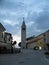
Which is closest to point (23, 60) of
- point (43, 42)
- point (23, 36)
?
point (43, 42)


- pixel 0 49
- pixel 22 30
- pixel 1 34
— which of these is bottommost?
pixel 0 49

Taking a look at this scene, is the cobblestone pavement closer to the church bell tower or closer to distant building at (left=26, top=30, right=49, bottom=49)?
distant building at (left=26, top=30, right=49, bottom=49)

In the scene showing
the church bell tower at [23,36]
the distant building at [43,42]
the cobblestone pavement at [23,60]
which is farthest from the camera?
the church bell tower at [23,36]

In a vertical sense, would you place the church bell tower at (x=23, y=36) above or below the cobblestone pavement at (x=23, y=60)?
above

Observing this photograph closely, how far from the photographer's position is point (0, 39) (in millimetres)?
56812

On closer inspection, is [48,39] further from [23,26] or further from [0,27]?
[0,27]

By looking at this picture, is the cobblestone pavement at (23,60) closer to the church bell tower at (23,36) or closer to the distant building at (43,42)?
the distant building at (43,42)

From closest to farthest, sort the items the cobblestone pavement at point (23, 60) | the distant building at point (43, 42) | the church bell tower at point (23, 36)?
the cobblestone pavement at point (23, 60) < the distant building at point (43, 42) < the church bell tower at point (23, 36)

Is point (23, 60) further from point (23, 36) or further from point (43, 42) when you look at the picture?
point (23, 36)

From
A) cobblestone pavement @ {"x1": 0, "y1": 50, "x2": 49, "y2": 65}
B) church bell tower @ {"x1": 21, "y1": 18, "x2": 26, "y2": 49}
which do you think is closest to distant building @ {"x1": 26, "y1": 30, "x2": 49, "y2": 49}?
church bell tower @ {"x1": 21, "y1": 18, "x2": 26, "y2": 49}

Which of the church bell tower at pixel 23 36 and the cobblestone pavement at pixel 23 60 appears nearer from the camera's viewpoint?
the cobblestone pavement at pixel 23 60

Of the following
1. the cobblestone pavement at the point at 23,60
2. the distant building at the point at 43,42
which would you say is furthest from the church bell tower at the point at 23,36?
the cobblestone pavement at the point at 23,60

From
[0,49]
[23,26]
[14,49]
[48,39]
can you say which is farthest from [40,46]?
[0,49]

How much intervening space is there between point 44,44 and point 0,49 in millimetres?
50575
